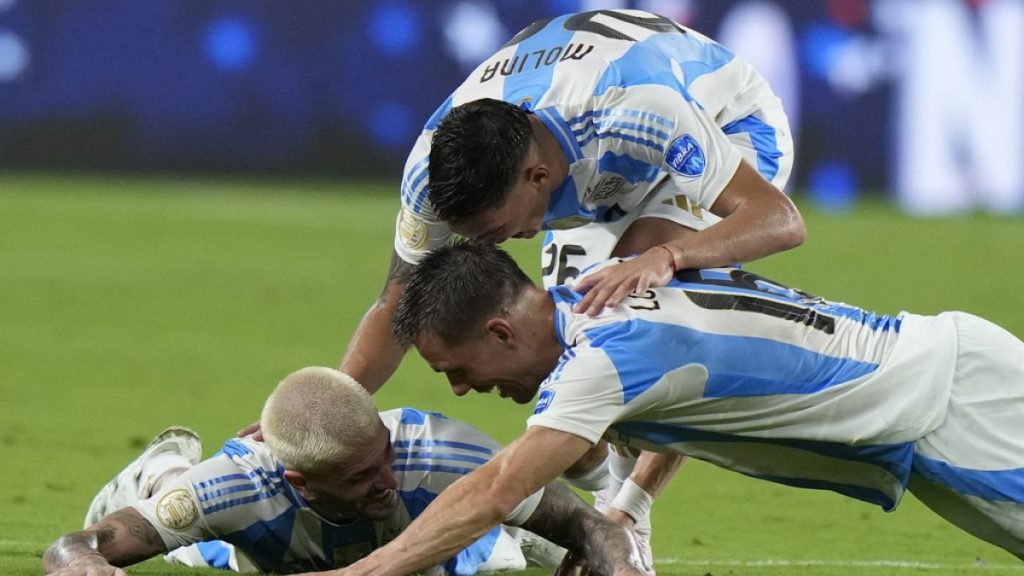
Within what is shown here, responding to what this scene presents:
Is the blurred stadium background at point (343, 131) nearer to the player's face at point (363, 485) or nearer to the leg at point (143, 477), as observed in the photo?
the leg at point (143, 477)

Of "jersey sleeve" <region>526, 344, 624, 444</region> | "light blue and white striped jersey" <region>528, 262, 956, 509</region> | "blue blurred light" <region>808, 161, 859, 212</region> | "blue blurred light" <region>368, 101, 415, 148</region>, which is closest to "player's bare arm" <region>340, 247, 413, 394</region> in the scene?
"light blue and white striped jersey" <region>528, 262, 956, 509</region>

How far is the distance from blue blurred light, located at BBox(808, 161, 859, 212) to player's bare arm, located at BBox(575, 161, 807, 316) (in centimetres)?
1272

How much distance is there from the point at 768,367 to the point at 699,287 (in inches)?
11.3

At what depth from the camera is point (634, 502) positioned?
5906 mm

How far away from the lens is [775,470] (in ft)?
16.3

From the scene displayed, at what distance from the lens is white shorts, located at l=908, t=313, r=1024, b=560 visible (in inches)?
190

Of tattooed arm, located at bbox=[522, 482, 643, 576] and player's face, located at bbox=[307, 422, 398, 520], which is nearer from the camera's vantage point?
player's face, located at bbox=[307, 422, 398, 520]

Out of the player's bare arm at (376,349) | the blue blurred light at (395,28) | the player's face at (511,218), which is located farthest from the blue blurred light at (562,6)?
the player's face at (511,218)

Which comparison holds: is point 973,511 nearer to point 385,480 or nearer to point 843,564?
point 843,564

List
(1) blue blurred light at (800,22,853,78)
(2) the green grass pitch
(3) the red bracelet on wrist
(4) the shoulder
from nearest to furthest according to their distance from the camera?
(3) the red bracelet on wrist, (4) the shoulder, (2) the green grass pitch, (1) blue blurred light at (800,22,853,78)

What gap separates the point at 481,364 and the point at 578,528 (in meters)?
0.75

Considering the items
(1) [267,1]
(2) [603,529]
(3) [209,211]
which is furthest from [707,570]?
(1) [267,1]

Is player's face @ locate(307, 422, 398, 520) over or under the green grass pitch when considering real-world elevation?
over

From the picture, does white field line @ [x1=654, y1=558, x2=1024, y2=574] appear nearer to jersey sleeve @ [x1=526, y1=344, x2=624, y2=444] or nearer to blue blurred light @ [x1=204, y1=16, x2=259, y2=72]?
jersey sleeve @ [x1=526, y1=344, x2=624, y2=444]
